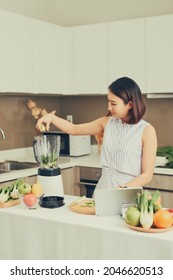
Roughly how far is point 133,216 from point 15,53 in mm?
2242

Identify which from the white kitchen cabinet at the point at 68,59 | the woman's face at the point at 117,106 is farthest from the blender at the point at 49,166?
the white kitchen cabinet at the point at 68,59

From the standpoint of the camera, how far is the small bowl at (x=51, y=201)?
231cm

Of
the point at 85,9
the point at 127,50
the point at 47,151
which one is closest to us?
the point at 47,151

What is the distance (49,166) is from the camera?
99.7 inches

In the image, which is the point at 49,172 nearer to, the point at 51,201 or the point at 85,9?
the point at 51,201

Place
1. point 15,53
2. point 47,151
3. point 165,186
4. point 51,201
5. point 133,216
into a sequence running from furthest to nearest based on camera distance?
point 15,53, point 165,186, point 47,151, point 51,201, point 133,216

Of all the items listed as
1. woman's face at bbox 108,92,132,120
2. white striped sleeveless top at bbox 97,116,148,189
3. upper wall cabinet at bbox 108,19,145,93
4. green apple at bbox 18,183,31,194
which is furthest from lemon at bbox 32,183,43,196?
upper wall cabinet at bbox 108,19,145,93

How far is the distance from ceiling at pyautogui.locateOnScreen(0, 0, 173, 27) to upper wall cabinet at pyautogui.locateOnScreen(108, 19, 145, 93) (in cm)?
42

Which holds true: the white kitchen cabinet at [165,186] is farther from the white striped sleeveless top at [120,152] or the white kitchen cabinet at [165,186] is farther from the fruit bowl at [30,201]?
the fruit bowl at [30,201]

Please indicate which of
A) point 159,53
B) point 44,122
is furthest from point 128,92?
point 159,53

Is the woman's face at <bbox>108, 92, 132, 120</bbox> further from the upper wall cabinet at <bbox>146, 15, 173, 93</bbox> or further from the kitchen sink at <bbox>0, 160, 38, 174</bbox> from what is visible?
the kitchen sink at <bbox>0, 160, 38, 174</bbox>

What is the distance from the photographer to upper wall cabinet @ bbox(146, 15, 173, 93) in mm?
3746

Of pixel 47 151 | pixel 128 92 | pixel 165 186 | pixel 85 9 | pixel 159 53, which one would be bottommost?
pixel 165 186

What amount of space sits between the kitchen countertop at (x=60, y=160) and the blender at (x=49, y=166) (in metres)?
0.88
